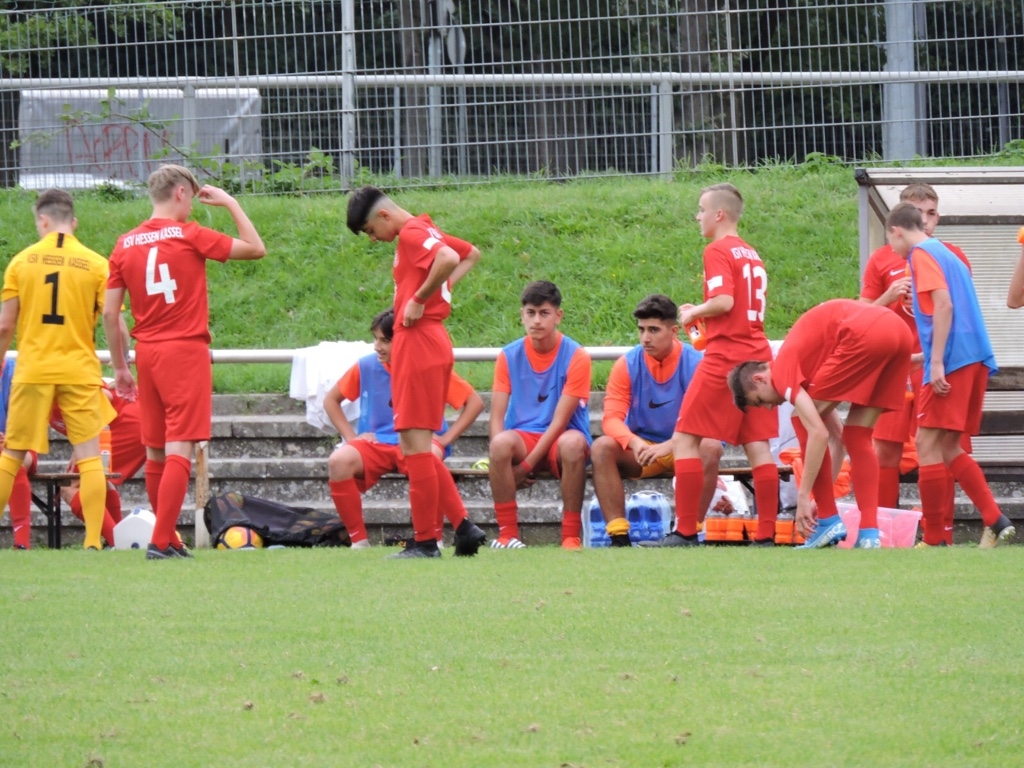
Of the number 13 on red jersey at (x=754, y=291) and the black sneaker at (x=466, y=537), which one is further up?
the number 13 on red jersey at (x=754, y=291)

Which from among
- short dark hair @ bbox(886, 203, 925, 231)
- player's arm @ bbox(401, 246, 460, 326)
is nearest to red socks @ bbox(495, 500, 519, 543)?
player's arm @ bbox(401, 246, 460, 326)

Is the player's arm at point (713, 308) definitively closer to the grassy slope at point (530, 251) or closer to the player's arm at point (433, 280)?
the player's arm at point (433, 280)

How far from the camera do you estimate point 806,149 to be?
53.7 ft

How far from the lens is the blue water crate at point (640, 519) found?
34.6ft

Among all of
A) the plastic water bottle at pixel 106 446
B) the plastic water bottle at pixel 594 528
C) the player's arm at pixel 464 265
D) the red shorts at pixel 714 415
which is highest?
the player's arm at pixel 464 265

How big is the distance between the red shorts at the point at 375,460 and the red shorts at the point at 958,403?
3140mm

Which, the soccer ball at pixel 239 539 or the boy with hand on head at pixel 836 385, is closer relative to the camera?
the boy with hand on head at pixel 836 385

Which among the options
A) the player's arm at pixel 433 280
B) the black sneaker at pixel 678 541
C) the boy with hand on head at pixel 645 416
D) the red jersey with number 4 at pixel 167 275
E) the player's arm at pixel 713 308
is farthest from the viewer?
the boy with hand on head at pixel 645 416

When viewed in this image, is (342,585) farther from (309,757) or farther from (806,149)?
(806,149)

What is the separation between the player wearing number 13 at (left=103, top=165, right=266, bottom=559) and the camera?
876 centimetres

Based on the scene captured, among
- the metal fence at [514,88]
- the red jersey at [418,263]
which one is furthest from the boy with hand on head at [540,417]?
the metal fence at [514,88]

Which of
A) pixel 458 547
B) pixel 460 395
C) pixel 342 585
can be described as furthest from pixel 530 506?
pixel 342 585

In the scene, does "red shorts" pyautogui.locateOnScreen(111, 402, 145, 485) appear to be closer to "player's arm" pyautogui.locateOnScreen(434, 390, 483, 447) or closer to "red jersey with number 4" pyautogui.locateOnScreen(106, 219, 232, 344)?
"player's arm" pyautogui.locateOnScreen(434, 390, 483, 447)

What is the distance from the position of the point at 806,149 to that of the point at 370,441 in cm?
758
